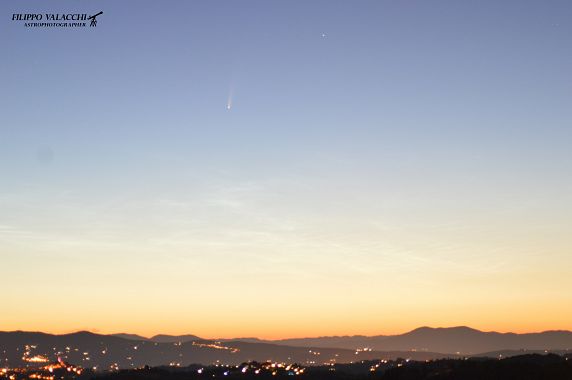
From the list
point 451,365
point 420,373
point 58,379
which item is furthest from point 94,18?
point 58,379

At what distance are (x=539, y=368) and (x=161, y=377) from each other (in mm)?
96908

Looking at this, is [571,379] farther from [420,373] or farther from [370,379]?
[370,379]

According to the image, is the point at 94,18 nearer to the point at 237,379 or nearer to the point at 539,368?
the point at 539,368

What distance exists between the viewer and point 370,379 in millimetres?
155250

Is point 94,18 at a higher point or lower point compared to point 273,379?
higher

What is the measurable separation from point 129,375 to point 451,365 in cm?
8203

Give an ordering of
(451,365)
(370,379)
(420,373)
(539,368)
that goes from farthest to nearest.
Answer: (370,379)
(451,365)
(420,373)
(539,368)

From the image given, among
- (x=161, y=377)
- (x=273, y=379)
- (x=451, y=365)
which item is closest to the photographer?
(x=451, y=365)

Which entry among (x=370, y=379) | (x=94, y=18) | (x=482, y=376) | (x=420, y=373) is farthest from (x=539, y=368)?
(x=94, y=18)

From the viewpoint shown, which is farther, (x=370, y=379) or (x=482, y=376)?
(x=370, y=379)

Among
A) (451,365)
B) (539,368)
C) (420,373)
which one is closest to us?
(539,368)

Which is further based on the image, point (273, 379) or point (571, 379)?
point (273, 379)

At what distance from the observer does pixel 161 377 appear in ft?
579

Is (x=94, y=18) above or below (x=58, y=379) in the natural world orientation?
above
